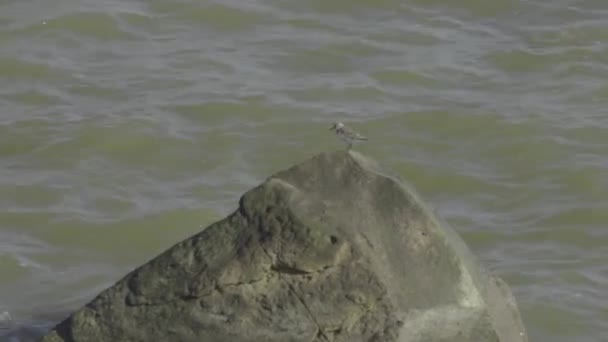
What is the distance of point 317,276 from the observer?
13.8 ft

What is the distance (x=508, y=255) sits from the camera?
6.73m

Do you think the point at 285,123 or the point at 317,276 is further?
the point at 285,123

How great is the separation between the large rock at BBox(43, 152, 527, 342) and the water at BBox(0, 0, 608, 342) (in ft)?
5.53

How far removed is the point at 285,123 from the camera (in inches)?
328

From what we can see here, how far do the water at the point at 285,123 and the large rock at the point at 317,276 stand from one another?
5.53ft

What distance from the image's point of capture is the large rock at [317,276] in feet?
13.7

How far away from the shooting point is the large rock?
418 centimetres

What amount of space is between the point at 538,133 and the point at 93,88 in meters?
2.89

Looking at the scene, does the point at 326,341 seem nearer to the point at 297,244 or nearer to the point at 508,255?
the point at 297,244

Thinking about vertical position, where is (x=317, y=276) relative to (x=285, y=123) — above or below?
above

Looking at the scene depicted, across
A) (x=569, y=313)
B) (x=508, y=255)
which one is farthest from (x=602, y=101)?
(x=569, y=313)

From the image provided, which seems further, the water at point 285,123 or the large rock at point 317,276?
the water at point 285,123

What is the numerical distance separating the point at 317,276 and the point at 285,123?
419 centimetres

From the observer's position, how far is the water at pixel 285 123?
22.0 ft
